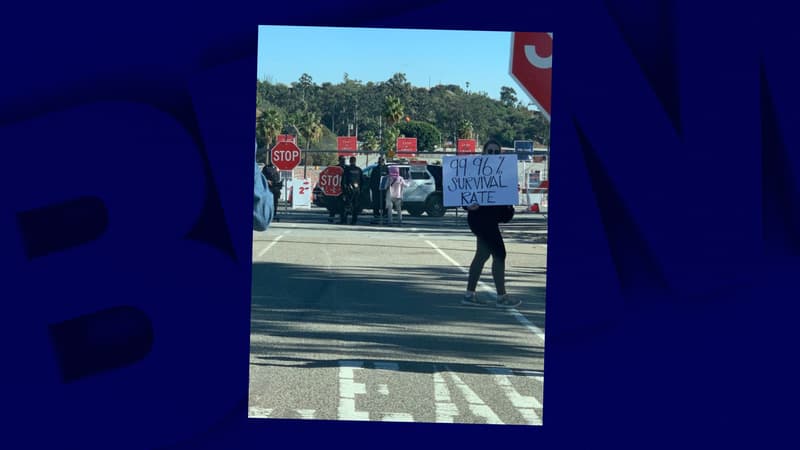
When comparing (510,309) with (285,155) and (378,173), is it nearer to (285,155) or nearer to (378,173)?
(378,173)

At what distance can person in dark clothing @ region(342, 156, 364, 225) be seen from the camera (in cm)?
525

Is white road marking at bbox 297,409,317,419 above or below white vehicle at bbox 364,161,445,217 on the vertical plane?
below

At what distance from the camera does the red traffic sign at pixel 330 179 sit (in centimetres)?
524

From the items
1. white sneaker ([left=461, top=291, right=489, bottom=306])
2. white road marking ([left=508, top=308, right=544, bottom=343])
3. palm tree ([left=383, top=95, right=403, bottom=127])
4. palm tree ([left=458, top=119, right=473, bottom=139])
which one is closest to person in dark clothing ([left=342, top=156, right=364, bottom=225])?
palm tree ([left=383, top=95, right=403, bottom=127])

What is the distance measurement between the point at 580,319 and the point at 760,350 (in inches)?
31.2

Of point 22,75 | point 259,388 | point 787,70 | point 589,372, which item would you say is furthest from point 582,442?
point 22,75

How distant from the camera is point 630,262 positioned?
197 inches

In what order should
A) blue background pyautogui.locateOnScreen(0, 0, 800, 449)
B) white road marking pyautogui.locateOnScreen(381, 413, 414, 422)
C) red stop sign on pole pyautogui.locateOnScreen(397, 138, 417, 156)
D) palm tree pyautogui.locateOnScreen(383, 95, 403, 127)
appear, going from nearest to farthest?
blue background pyautogui.locateOnScreen(0, 0, 800, 449) < white road marking pyautogui.locateOnScreen(381, 413, 414, 422) < palm tree pyautogui.locateOnScreen(383, 95, 403, 127) < red stop sign on pole pyautogui.locateOnScreen(397, 138, 417, 156)

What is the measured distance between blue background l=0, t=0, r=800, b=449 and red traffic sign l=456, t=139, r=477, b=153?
1.31 feet

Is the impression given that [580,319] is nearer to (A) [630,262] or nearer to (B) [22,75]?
(A) [630,262]

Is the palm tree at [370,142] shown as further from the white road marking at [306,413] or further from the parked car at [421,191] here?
the white road marking at [306,413]

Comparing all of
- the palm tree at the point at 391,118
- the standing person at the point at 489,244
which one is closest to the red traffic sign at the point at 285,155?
the palm tree at the point at 391,118

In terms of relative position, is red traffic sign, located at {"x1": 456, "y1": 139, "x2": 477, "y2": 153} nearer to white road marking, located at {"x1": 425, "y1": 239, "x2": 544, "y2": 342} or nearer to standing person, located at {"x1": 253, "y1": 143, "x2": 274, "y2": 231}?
white road marking, located at {"x1": 425, "y1": 239, "x2": 544, "y2": 342}

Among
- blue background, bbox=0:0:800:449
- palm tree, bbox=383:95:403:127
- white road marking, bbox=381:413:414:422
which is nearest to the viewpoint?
blue background, bbox=0:0:800:449
